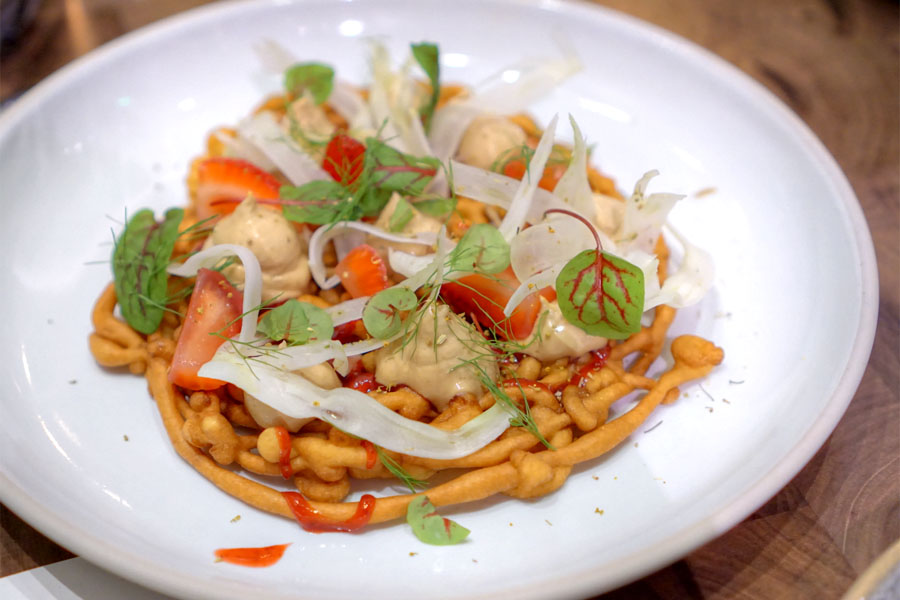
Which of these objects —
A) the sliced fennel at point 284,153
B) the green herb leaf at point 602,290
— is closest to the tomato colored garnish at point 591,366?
the green herb leaf at point 602,290

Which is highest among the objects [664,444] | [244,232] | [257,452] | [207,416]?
[244,232]

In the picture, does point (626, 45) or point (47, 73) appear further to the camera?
point (47, 73)

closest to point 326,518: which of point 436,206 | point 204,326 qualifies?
point 204,326

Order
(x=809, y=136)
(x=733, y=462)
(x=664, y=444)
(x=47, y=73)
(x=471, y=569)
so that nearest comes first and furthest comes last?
(x=471, y=569) < (x=733, y=462) < (x=664, y=444) < (x=809, y=136) < (x=47, y=73)

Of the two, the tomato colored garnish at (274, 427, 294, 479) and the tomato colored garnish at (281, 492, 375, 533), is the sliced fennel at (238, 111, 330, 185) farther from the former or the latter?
the tomato colored garnish at (281, 492, 375, 533)

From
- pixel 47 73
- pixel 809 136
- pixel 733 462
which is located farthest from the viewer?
pixel 47 73

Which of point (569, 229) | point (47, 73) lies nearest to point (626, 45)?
point (569, 229)

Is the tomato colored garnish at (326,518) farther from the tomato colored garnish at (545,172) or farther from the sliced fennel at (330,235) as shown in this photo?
the tomato colored garnish at (545,172)

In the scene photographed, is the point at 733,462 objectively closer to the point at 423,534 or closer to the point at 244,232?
the point at 423,534
